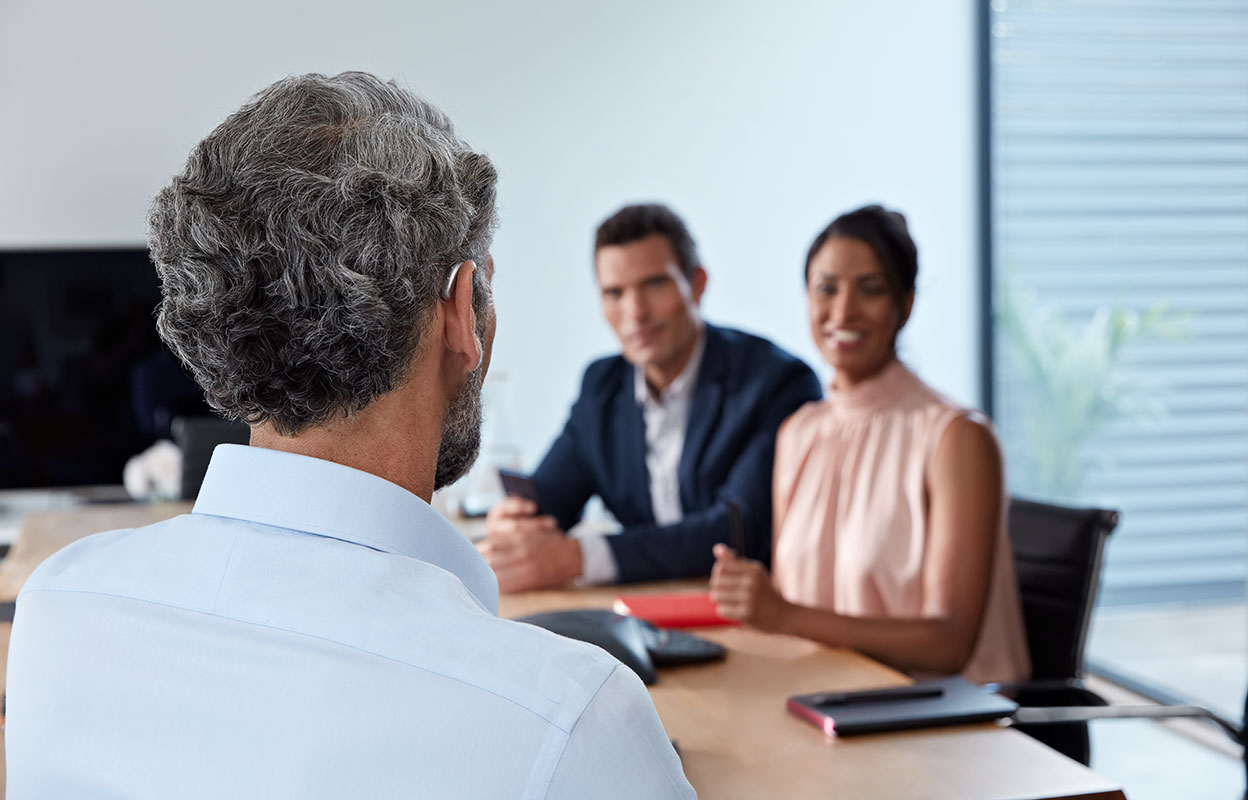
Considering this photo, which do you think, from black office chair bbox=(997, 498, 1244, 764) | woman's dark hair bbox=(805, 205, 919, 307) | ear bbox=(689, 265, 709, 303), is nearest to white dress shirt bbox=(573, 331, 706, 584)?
ear bbox=(689, 265, 709, 303)

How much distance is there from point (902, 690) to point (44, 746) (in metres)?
0.90

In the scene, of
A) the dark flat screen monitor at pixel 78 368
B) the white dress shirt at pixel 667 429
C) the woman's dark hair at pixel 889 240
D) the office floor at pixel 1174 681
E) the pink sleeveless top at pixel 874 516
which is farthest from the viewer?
the dark flat screen monitor at pixel 78 368

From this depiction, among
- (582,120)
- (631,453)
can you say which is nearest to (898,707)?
(631,453)

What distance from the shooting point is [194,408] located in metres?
4.20

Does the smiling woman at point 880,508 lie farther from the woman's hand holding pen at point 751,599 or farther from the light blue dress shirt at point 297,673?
the light blue dress shirt at point 297,673

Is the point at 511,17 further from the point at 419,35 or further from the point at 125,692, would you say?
the point at 125,692

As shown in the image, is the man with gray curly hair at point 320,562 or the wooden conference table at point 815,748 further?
the wooden conference table at point 815,748

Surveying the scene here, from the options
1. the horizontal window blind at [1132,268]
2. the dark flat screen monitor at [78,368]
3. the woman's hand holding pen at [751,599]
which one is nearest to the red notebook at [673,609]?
the woman's hand holding pen at [751,599]

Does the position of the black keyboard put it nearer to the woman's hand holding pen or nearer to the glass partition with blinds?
the woman's hand holding pen

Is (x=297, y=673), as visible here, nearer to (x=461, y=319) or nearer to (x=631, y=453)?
(x=461, y=319)

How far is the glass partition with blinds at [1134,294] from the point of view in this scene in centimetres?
336

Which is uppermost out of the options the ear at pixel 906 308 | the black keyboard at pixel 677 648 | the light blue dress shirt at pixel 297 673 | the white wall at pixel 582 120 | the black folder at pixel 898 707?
the white wall at pixel 582 120

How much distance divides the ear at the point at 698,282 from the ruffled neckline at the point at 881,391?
2.00 ft

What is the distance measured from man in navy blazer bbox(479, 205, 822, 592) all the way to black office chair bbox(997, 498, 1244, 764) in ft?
1.74
